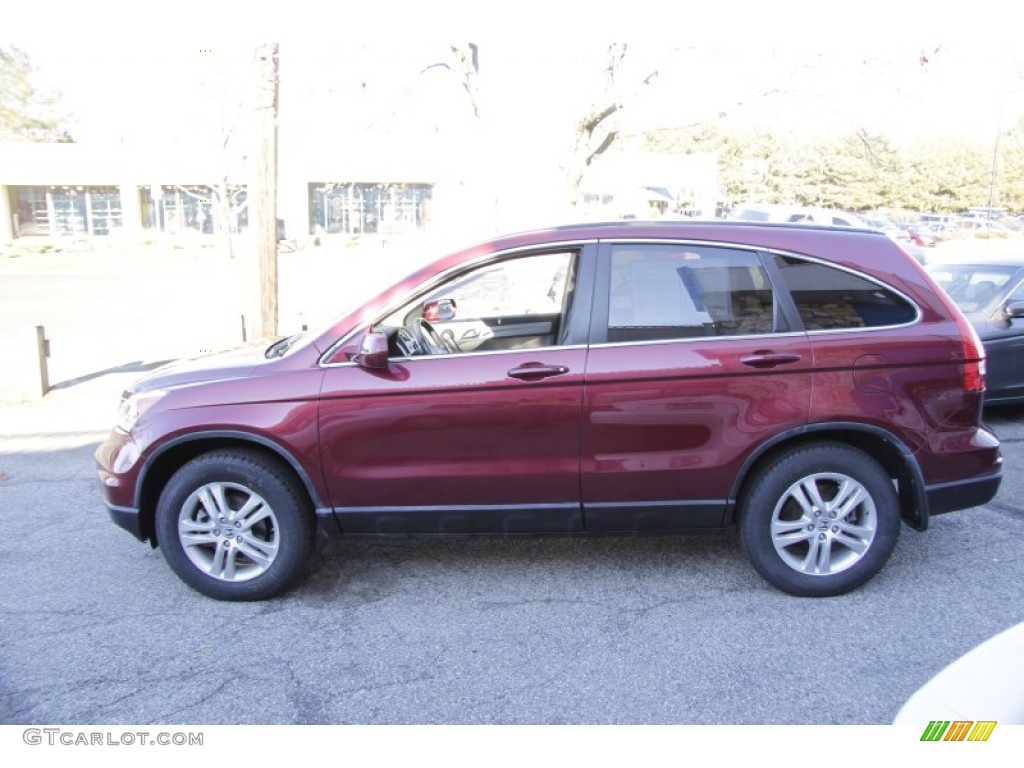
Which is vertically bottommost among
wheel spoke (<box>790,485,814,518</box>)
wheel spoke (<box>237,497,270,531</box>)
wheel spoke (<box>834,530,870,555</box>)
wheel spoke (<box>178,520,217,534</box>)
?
wheel spoke (<box>178,520,217,534</box>)

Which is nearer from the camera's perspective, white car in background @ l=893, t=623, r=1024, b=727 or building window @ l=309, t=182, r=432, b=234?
white car in background @ l=893, t=623, r=1024, b=727

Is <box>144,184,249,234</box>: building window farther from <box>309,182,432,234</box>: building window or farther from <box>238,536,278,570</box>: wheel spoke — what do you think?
<box>238,536,278,570</box>: wheel spoke

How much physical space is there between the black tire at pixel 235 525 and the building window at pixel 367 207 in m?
41.6

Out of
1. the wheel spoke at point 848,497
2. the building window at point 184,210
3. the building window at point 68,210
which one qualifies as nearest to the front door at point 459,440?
the wheel spoke at point 848,497

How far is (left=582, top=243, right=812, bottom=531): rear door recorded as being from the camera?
3592mm

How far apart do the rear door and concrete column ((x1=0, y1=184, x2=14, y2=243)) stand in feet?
151

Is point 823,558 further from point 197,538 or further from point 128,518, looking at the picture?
point 128,518

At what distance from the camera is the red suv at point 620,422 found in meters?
3.61

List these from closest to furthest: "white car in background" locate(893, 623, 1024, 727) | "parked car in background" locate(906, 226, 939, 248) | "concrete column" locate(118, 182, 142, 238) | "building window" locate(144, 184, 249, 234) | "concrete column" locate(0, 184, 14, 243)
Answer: "white car in background" locate(893, 623, 1024, 727)
"parked car in background" locate(906, 226, 939, 248)
"concrete column" locate(0, 184, 14, 243)
"concrete column" locate(118, 182, 142, 238)
"building window" locate(144, 184, 249, 234)

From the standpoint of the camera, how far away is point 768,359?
142 inches

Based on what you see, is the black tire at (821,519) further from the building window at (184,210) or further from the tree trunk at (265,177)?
the building window at (184,210)

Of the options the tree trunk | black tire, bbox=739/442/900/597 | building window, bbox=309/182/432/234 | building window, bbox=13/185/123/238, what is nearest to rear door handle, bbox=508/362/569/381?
black tire, bbox=739/442/900/597

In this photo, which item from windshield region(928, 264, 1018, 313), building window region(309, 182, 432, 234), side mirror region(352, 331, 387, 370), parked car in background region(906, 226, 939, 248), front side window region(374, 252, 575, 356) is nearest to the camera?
side mirror region(352, 331, 387, 370)
